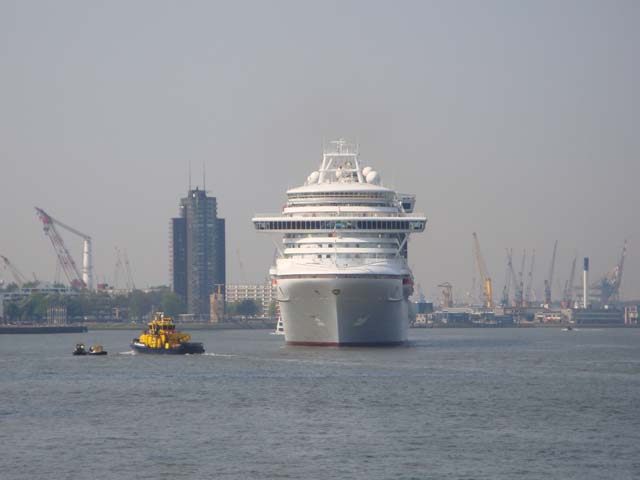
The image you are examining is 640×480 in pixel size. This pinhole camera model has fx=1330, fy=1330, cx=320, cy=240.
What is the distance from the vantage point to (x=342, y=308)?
129 metres

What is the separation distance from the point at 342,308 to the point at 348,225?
9811 mm

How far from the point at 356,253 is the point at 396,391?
4340 cm

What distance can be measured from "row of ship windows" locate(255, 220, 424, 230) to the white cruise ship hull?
5.72 metres

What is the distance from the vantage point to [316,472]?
5881 centimetres

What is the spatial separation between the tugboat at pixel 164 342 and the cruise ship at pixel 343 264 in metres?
10.7

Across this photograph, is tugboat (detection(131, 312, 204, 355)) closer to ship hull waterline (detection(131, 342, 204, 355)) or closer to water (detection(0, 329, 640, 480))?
ship hull waterline (detection(131, 342, 204, 355))

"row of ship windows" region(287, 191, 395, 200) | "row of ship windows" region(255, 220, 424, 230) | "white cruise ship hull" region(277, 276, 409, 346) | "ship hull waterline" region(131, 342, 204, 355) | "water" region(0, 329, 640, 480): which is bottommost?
"water" region(0, 329, 640, 480)

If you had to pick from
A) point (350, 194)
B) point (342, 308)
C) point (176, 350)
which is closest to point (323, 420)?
point (342, 308)

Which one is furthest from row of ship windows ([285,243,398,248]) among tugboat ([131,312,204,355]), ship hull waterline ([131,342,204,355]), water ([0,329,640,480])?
water ([0,329,640,480])

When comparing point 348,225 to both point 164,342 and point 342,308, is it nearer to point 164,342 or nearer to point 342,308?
point 342,308

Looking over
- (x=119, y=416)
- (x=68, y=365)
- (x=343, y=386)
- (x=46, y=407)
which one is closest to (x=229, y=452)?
(x=119, y=416)

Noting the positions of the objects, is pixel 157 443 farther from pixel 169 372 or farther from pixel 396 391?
pixel 169 372

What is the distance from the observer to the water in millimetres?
60188

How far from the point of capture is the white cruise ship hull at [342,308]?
128 m
